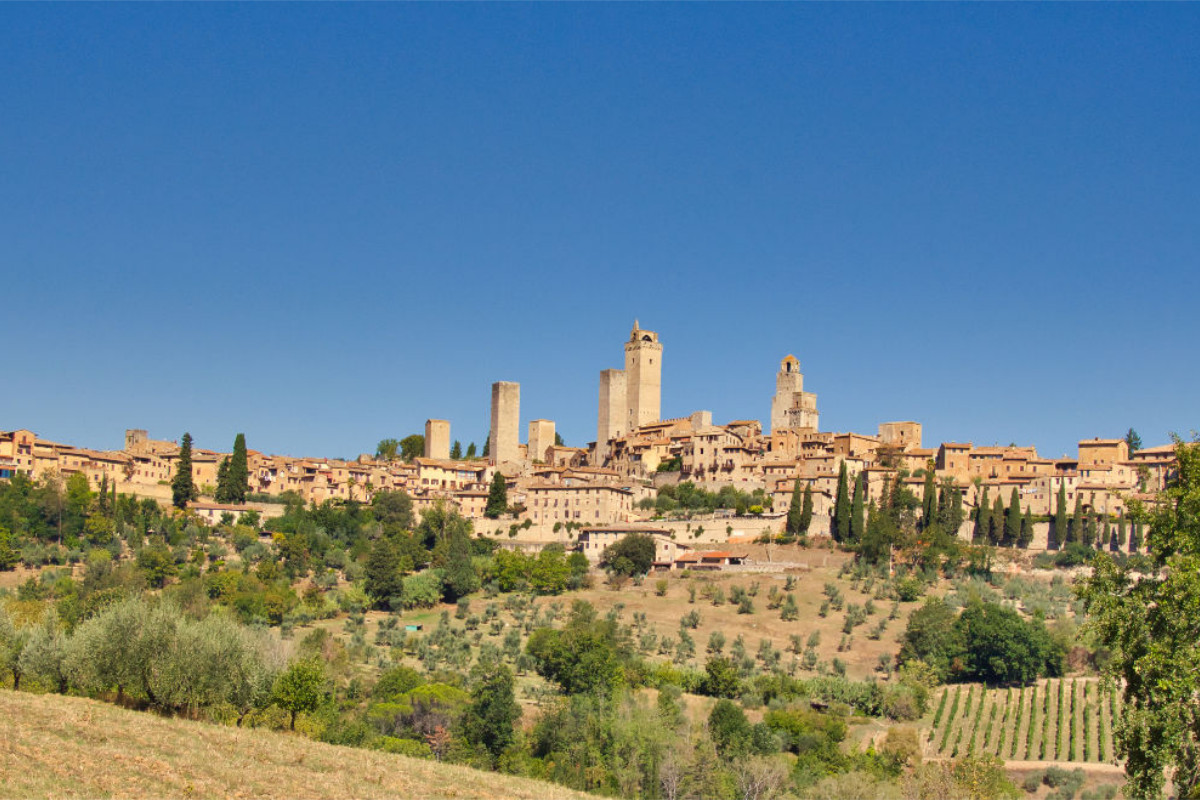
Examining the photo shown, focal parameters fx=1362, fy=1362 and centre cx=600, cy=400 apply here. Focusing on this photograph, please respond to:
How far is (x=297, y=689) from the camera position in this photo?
31.0 m

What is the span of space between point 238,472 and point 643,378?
29047mm

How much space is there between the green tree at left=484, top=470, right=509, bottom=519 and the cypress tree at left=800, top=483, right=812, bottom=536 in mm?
15780

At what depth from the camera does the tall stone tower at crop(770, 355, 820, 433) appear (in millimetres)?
85750

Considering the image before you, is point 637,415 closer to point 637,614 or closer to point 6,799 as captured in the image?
point 637,614

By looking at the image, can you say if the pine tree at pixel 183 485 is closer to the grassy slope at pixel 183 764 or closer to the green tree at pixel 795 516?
the green tree at pixel 795 516

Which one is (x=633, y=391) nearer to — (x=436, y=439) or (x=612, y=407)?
(x=612, y=407)

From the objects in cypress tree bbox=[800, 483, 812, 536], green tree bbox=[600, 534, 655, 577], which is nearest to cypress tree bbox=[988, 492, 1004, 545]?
cypress tree bbox=[800, 483, 812, 536]

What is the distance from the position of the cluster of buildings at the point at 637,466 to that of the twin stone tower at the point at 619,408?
105 millimetres

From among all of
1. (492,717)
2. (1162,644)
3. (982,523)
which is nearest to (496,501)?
(982,523)

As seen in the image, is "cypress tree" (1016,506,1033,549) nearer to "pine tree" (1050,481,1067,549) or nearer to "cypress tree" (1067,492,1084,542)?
"pine tree" (1050,481,1067,549)

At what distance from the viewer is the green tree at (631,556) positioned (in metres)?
61.1

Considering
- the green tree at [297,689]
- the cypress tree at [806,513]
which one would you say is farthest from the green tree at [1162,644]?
the cypress tree at [806,513]

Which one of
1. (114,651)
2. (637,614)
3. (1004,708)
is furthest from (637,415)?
(114,651)

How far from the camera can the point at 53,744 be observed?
2042 centimetres
